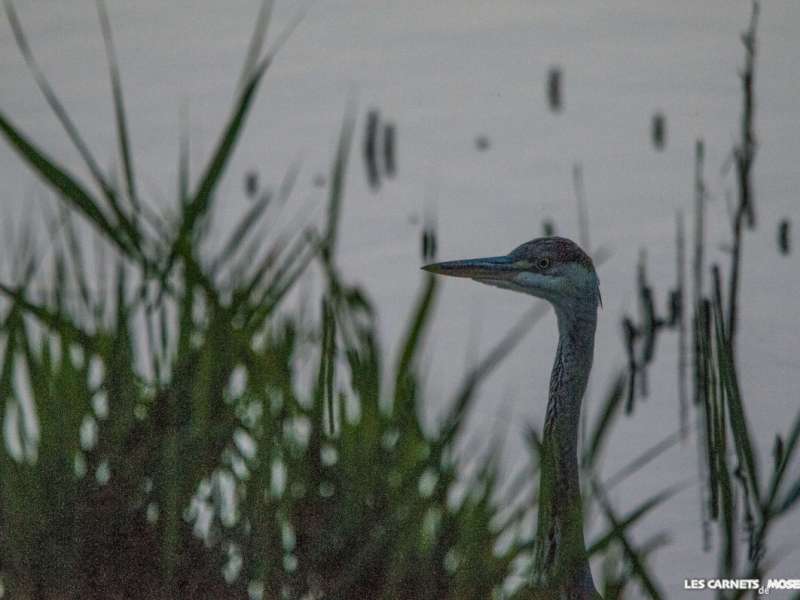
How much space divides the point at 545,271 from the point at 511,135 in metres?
4.04

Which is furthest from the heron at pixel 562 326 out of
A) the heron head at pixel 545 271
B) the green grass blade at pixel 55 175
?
the green grass blade at pixel 55 175

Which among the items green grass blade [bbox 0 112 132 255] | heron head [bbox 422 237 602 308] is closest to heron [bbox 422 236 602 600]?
heron head [bbox 422 237 602 308]

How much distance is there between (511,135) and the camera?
793 centimetres

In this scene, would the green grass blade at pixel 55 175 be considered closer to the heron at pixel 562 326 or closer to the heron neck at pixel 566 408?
the heron at pixel 562 326

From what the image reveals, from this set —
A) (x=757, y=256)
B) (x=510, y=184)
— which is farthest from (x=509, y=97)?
(x=757, y=256)

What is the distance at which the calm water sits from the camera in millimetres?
5898

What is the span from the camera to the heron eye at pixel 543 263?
155 inches

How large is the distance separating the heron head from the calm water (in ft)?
3.81

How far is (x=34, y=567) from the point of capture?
288cm

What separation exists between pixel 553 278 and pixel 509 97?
15.0ft

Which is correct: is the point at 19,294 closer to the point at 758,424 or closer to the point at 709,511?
the point at 709,511

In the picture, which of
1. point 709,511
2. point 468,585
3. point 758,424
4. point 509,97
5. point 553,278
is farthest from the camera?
point 509,97

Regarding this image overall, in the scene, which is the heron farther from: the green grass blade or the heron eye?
the green grass blade

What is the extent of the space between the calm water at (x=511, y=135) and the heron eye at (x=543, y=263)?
3.90ft
